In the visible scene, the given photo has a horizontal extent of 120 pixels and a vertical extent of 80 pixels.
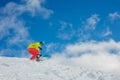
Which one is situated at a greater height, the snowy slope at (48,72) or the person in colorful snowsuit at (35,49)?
the person in colorful snowsuit at (35,49)

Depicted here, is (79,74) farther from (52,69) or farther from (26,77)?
(26,77)

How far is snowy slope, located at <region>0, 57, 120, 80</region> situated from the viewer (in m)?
23.0

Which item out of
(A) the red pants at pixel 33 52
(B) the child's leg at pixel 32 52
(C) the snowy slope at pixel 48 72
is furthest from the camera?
(B) the child's leg at pixel 32 52

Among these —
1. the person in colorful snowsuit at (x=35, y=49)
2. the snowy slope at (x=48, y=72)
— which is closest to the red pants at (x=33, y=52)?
the person in colorful snowsuit at (x=35, y=49)

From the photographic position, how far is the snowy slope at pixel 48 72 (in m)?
23.0

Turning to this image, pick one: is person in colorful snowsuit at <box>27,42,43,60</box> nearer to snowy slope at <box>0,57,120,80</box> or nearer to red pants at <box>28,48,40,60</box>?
red pants at <box>28,48,40,60</box>

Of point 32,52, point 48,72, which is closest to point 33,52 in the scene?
point 32,52

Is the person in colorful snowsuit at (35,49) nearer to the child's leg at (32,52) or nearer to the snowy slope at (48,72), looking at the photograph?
the child's leg at (32,52)

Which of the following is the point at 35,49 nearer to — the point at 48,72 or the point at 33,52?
the point at 33,52

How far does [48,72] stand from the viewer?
2431 cm

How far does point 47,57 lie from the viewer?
31078mm

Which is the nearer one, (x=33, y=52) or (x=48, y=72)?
(x=48, y=72)

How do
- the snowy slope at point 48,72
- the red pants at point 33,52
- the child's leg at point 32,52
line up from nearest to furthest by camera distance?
1. the snowy slope at point 48,72
2. the red pants at point 33,52
3. the child's leg at point 32,52

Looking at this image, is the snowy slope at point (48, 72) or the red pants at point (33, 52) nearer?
the snowy slope at point (48, 72)
